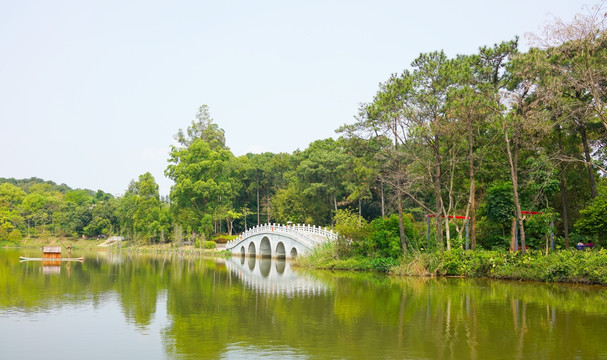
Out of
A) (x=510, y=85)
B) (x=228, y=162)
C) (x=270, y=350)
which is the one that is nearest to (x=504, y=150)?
(x=510, y=85)

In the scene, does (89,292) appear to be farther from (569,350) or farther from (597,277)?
(597,277)

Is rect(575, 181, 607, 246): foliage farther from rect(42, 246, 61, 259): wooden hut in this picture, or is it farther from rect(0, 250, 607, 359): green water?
rect(42, 246, 61, 259): wooden hut

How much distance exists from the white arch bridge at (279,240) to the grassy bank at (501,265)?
5907 millimetres

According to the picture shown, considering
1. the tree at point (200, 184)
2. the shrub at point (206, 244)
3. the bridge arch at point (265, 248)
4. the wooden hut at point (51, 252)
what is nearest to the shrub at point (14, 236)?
the tree at point (200, 184)

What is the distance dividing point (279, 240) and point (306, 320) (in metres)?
25.6

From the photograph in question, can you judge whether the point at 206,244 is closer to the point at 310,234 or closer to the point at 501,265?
the point at 310,234

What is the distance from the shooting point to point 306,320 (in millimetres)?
12234

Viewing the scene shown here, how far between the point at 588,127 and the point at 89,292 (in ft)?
67.3

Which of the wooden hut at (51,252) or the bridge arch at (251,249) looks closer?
the wooden hut at (51,252)

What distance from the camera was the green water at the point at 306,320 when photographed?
9.27 m

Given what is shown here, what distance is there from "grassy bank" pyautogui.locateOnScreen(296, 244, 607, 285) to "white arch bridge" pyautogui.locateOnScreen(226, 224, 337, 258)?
5907 millimetres

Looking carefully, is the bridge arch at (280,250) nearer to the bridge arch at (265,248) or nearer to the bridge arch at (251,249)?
the bridge arch at (265,248)

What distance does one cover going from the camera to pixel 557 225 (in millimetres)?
24484

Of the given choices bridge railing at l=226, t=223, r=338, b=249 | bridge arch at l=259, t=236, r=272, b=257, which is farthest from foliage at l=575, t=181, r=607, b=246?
bridge arch at l=259, t=236, r=272, b=257
